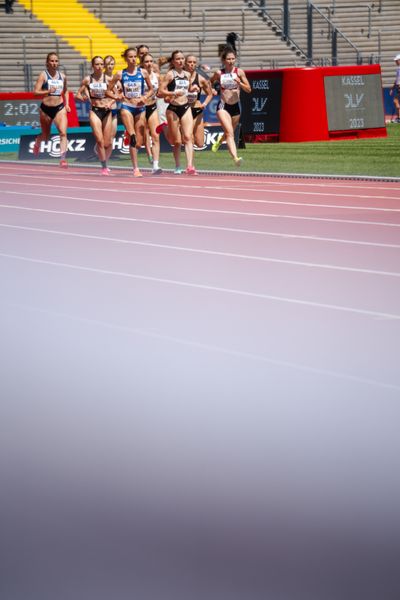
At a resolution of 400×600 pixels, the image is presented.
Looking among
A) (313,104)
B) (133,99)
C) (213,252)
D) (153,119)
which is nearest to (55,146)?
(313,104)

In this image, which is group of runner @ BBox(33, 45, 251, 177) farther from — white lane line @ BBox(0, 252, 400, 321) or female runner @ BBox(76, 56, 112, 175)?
white lane line @ BBox(0, 252, 400, 321)

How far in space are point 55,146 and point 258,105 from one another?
4.47 m

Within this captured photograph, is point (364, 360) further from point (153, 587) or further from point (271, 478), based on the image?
point (153, 587)

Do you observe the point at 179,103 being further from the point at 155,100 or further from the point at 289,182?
the point at 289,182

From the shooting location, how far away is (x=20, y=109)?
31578mm

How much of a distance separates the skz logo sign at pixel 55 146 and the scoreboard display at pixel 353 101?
510 centimetres

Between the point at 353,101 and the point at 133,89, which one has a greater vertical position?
the point at 133,89

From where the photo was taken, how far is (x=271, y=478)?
4812mm

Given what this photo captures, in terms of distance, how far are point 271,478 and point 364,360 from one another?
2105mm

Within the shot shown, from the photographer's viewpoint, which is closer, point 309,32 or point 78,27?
point 78,27

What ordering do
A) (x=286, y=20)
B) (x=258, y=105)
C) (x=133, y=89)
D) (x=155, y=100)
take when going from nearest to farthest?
1. (x=133, y=89)
2. (x=155, y=100)
3. (x=258, y=105)
4. (x=286, y=20)

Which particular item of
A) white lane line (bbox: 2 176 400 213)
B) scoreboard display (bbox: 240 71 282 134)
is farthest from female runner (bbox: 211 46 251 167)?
scoreboard display (bbox: 240 71 282 134)

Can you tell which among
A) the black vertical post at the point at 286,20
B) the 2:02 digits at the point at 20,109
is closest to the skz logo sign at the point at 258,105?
the 2:02 digits at the point at 20,109

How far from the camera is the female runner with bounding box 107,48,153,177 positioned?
2112 centimetres
